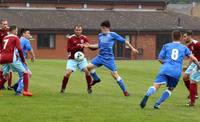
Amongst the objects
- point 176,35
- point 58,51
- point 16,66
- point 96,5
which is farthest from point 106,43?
point 96,5

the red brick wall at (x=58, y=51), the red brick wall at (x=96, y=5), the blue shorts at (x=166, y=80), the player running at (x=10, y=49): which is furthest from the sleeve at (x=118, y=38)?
the red brick wall at (x=96, y=5)

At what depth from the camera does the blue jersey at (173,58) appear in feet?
45.1

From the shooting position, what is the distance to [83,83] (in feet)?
76.0

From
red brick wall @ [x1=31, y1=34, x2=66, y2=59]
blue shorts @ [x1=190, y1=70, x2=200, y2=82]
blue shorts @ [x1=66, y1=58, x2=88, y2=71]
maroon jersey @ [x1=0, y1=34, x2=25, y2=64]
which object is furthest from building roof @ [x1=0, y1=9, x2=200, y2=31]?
blue shorts @ [x1=190, y1=70, x2=200, y2=82]

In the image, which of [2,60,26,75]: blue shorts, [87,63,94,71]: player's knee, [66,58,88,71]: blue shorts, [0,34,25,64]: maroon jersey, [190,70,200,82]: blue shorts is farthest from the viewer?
[66,58,88,71]: blue shorts

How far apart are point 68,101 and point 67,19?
5300 cm

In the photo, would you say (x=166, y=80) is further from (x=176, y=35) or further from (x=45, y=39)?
(x=45, y=39)

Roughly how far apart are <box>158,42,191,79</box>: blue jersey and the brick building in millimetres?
50751

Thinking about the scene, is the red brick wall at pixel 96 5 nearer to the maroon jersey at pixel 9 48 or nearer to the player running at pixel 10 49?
the player running at pixel 10 49

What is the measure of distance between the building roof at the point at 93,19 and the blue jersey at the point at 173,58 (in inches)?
1990

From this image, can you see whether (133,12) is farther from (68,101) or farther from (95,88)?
(68,101)

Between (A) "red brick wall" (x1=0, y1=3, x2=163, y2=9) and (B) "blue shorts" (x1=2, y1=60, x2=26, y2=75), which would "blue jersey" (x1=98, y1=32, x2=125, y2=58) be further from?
(A) "red brick wall" (x1=0, y1=3, x2=163, y2=9)

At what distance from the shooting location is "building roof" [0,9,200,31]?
65562 millimetres

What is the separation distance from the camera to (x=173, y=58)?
13836mm
